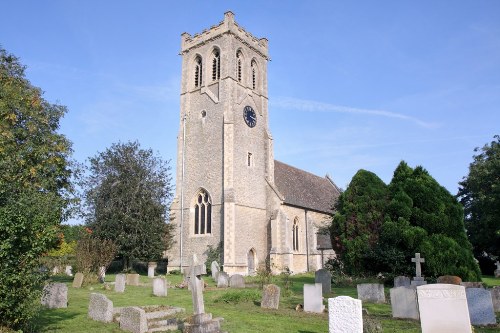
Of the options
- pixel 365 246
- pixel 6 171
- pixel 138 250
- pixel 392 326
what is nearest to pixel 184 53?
pixel 138 250

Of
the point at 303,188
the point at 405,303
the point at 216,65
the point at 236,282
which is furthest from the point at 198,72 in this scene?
the point at 405,303

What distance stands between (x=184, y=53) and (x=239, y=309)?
24.6 m

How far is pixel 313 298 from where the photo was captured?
10.9 metres

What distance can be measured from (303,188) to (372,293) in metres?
21.5

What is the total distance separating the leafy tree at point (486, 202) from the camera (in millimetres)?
28281

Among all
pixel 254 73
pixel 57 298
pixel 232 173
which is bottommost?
pixel 57 298

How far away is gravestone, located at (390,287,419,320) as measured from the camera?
9500 mm

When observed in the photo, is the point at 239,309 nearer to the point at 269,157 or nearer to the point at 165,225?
the point at 165,225

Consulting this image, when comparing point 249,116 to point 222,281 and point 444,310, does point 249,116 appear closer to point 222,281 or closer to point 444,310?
point 222,281

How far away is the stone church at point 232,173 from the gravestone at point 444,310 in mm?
18685

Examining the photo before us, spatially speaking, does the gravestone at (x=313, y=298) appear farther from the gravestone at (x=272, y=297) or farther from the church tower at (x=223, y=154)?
the church tower at (x=223, y=154)

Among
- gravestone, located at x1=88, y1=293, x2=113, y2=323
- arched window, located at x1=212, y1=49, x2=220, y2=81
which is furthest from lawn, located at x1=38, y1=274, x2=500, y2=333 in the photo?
arched window, located at x1=212, y1=49, x2=220, y2=81

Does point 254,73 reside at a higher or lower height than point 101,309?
higher

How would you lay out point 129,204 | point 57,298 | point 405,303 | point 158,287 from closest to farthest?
point 405,303 → point 57,298 → point 158,287 → point 129,204
